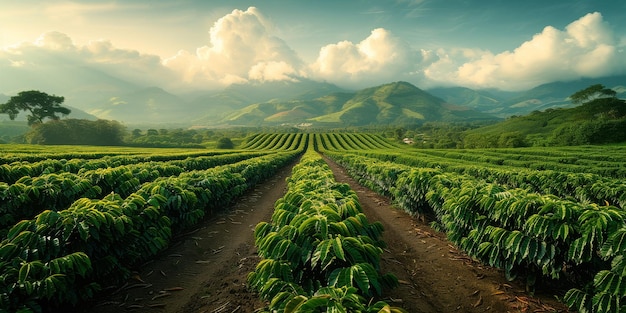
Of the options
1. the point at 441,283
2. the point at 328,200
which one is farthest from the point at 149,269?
the point at 441,283

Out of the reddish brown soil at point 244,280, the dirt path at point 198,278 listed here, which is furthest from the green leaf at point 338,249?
the dirt path at point 198,278

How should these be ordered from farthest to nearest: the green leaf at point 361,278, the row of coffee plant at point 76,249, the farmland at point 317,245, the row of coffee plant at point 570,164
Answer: the row of coffee plant at point 570,164 → the row of coffee plant at point 76,249 → the farmland at point 317,245 → the green leaf at point 361,278

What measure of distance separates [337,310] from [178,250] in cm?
737

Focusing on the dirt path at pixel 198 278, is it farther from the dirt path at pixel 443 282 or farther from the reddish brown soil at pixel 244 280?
the dirt path at pixel 443 282

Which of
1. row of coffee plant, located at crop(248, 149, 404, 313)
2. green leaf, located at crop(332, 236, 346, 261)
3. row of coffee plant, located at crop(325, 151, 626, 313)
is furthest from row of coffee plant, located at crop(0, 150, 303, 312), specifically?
row of coffee plant, located at crop(325, 151, 626, 313)

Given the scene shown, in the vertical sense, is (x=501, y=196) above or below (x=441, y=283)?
above

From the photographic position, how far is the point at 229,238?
9.52 m

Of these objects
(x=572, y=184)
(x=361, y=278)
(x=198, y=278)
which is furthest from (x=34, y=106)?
(x=572, y=184)

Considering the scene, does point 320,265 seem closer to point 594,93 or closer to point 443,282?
point 443,282

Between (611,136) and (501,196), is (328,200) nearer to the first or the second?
(501,196)

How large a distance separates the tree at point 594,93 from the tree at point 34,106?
18144 cm

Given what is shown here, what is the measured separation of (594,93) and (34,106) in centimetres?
19329

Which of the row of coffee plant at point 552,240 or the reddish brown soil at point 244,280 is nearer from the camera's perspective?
the row of coffee plant at point 552,240

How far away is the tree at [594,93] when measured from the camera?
10262 cm
